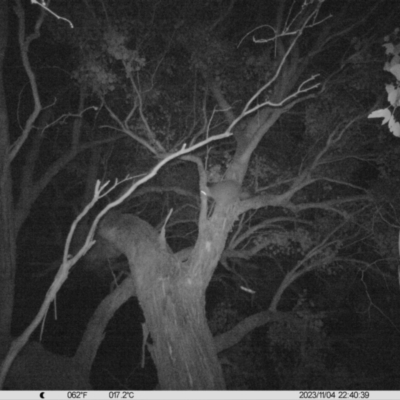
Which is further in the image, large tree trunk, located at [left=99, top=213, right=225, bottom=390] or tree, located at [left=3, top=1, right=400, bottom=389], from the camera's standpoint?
tree, located at [left=3, top=1, right=400, bottom=389]

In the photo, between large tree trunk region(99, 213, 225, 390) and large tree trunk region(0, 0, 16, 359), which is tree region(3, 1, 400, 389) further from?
large tree trunk region(0, 0, 16, 359)

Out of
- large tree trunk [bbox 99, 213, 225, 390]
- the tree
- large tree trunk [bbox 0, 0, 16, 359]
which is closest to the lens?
large tree trunk [bbox 99, 213, 225, 390]

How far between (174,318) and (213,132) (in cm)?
440

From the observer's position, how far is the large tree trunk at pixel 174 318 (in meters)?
4.04

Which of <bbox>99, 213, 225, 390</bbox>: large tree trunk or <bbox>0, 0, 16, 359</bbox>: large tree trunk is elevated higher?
<bbox>0, 0, 16, 359</bbox>: large tree trunk

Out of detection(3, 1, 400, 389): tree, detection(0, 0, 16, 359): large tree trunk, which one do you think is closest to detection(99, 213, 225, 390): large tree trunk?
detection(3, 1, 400, 389): tree

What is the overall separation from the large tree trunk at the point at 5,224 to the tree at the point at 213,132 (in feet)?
3.54

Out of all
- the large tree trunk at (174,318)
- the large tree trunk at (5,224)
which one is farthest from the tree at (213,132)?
the large tree trunk at (5,224)

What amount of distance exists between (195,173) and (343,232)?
3.13 metres

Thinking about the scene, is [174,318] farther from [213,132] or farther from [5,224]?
[213,132]

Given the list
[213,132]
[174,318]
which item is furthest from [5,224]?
[213,132]

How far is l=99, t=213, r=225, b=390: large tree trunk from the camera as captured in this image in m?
4.04

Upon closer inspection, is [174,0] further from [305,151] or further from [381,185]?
[381,185]

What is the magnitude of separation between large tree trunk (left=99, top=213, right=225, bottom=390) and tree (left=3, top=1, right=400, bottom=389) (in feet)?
0.03
